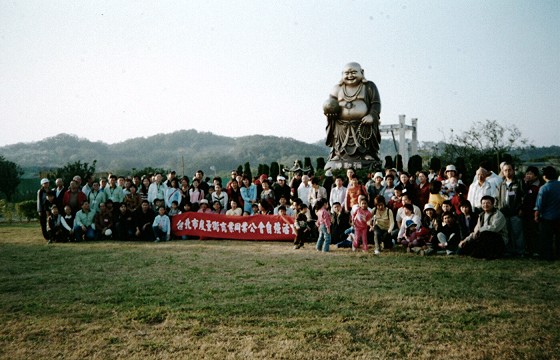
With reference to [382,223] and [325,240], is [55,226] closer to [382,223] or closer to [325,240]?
[325,240]

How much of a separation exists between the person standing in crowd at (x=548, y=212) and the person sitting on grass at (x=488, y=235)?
601mm

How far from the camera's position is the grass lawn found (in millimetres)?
4062

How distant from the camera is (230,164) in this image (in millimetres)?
86125

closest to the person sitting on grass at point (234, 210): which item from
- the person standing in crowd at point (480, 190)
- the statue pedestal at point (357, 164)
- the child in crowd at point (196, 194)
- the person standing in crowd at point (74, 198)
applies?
the child in crowd at point (196, 194)

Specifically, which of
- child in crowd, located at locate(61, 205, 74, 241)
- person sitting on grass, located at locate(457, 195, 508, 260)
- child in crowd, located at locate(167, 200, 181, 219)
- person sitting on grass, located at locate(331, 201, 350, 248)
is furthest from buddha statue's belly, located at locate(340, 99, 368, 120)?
child in crowd, located at locate(61, 205, 74, 241)

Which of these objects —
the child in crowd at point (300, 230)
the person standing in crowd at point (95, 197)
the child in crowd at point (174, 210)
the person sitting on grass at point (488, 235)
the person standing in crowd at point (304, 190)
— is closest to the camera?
the person sitting on grass at point (488, 235)

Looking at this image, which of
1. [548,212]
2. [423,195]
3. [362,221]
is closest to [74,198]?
[362,221]

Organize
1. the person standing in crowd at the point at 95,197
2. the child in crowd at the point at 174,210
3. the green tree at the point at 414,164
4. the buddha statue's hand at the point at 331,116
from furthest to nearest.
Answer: the buddha statue's hand at the point at 331,116
the green tree at the point at 414,164
the person standing in crowd at the point at 95,197
the child in crowd at the point at 174,210

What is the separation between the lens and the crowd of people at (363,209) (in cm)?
824

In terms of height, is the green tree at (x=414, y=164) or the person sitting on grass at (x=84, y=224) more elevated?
the green tree at (x=414, y=164)

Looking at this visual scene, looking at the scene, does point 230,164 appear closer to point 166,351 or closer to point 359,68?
point 359,68

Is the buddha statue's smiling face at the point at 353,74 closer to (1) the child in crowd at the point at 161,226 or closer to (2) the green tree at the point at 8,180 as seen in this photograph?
(1) the child in crowd at the point at 161,226

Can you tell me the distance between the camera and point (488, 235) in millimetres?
8039

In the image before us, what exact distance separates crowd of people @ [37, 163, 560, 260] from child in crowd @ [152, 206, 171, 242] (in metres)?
0.03
